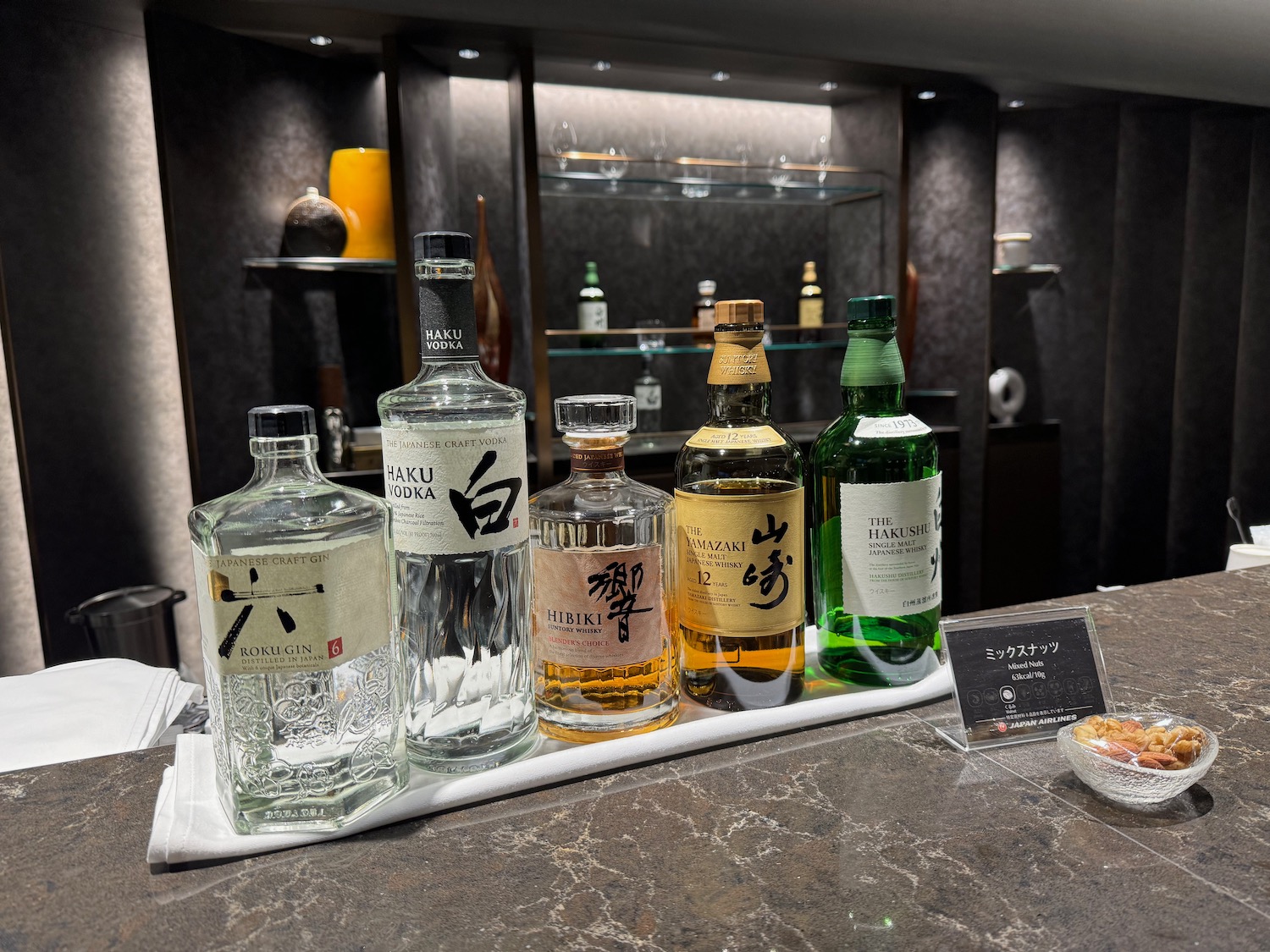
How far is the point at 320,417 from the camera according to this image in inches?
109

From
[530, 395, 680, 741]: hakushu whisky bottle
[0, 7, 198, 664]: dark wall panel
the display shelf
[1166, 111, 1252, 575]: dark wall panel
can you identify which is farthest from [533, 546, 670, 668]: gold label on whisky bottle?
[1166, 111, 1252, 575]: dark wall panel

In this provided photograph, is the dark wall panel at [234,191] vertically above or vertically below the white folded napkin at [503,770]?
above

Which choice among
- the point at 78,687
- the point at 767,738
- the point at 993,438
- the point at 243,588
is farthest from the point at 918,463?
the point at 993,438

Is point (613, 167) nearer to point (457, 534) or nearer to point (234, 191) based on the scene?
point (234, 191)

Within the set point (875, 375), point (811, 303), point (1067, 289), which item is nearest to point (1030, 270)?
point (1067, 289)

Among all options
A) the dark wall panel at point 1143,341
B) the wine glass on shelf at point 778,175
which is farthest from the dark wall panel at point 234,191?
the dark wall panel at point 1143,341

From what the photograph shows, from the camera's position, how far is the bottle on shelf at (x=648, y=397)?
3195mm

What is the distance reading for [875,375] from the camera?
0.83 m

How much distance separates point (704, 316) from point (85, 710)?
8.21 ft

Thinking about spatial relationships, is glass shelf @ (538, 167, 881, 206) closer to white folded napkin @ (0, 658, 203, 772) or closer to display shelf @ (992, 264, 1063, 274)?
display shelf @ (992, 264, 1063, 274)

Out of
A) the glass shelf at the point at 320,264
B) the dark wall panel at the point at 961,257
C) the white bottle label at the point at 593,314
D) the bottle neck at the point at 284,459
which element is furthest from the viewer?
the dark wall panel at the point at 961,257

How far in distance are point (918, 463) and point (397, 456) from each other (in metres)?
0.48

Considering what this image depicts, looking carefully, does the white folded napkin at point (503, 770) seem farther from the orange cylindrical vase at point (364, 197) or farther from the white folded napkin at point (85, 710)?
the orange cylindrical vase at point (364, 197)

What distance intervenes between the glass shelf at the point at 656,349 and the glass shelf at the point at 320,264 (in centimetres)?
58
